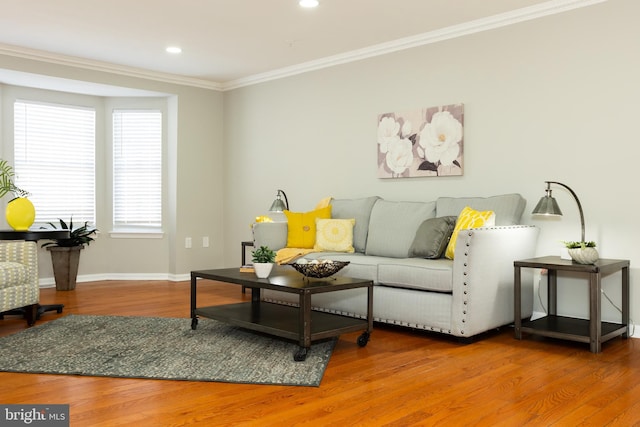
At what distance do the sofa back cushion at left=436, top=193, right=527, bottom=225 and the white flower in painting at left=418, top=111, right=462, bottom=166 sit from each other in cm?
46

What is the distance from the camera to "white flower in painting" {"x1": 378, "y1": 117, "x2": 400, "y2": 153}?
5.36 m

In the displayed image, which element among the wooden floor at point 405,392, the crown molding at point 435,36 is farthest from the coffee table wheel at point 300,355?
the crown molding at point 435,36

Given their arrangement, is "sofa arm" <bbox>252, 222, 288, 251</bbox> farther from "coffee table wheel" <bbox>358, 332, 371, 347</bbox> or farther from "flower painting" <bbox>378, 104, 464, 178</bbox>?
"coffee table wheel" <bbox>358, 332, 371, 347</bbox>

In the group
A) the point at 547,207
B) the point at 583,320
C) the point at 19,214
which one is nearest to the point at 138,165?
the point at 19,214

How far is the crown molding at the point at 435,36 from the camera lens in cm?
434

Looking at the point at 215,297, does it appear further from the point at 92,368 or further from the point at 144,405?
the point at 144,405

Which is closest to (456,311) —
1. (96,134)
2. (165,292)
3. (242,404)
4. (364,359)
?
(364,359)

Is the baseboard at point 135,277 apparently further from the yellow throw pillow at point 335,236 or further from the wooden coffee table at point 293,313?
the wooden coffee table at point 293,313

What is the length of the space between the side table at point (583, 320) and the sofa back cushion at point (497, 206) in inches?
15.1

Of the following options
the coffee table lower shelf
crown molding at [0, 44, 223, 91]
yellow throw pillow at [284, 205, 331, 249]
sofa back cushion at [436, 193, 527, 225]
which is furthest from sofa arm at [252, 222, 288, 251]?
crown molding at [0, 44, 223, 91]

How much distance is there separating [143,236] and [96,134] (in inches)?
51.9

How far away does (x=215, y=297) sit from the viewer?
5691 mm

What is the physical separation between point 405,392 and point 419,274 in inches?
50.4

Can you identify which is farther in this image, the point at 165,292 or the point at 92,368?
the point at 165,292
